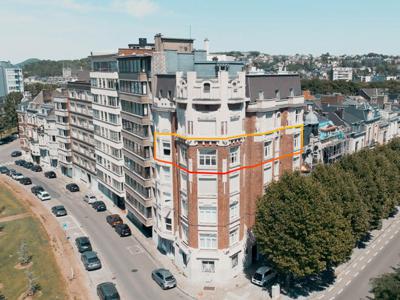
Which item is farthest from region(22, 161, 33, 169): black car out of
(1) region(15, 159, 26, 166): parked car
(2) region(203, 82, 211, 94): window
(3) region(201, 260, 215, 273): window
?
(2) region(203, 82, 211, 94): window

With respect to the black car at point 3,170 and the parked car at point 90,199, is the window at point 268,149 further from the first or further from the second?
the black car at point 3,170

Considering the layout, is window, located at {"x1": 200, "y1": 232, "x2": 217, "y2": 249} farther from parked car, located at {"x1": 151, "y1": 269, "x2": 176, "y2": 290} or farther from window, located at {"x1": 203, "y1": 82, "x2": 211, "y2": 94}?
window, located at {"x1": 203, "y1": 82, "x2": 211, "y2": 94}

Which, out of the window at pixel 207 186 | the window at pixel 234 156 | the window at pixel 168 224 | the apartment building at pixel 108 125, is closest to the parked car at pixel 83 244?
the apartment building at pixel 108 125

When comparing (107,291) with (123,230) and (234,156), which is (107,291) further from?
(234,156)

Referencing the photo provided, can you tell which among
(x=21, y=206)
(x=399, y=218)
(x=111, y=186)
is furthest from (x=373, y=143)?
(x=21, y=206)

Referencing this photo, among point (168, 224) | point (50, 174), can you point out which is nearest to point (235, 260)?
point (168, 224)
